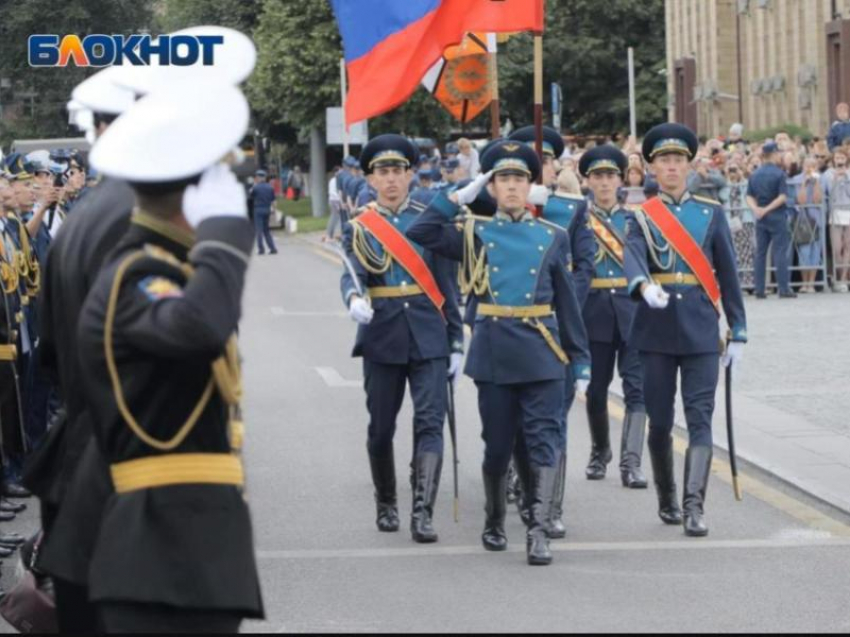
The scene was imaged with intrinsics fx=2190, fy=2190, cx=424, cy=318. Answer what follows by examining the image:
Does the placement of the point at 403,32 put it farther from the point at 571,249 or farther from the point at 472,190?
the point at 472,190

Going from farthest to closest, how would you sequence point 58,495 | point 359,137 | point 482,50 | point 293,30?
point 293,30 → point 359,137 → point 482,50 → point 58,495

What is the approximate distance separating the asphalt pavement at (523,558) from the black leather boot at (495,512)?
8 cm

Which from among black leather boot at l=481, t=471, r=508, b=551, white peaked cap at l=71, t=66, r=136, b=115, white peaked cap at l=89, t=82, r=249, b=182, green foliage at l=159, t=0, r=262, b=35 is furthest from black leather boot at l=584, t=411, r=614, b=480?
green foliage at l=159, t=0, r=262, b=35

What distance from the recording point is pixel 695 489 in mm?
10812

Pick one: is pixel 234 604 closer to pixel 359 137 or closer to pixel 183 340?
pixel 183 340

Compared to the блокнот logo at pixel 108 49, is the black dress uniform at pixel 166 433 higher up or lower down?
lower down

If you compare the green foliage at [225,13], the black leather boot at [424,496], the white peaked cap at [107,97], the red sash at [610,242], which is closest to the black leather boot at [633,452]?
the red sash at [610,242]

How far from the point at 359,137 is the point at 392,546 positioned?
3732 centimetres

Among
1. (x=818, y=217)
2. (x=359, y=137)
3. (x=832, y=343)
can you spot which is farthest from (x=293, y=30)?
(x=832, y=343)

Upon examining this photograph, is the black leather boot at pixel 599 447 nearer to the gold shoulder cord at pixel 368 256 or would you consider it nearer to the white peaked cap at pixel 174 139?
the gold shoulder cord at pixel 368 256

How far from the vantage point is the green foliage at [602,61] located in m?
76.6

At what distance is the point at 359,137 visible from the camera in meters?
47.5

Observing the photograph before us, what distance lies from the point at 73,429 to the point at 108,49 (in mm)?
17499

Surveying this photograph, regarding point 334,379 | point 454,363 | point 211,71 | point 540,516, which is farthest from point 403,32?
point 211,71
